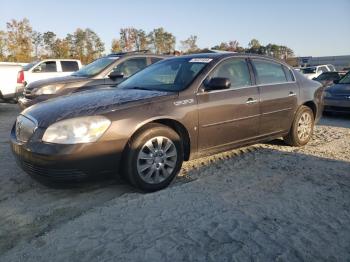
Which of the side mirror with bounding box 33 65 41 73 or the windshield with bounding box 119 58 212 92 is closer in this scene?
the windshield with bounding box 119 58 212 92

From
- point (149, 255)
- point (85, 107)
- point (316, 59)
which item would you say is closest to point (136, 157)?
point (85, 107)

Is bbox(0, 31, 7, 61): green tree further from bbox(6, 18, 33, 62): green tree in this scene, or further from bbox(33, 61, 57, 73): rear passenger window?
bbox(33, 61, 57, 73): rear passenger window

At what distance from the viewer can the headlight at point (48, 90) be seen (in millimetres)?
8414

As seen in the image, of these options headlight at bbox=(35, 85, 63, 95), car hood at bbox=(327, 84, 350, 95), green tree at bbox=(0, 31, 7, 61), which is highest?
green tree at bbox=(0, 31, 7, 61)

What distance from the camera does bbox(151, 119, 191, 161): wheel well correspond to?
441 cm

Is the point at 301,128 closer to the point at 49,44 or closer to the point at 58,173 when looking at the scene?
the point at 58,173

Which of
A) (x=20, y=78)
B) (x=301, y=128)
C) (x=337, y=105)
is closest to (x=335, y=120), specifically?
(x=337, y=105)

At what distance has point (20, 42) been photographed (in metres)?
37.6

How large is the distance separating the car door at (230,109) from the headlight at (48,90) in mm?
4625

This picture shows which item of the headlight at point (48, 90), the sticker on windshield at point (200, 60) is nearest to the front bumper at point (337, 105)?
the sticker on windshield at point (200, 60)

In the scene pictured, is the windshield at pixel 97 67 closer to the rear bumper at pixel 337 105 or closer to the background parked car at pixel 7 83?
the background parked car at pixel 7 83

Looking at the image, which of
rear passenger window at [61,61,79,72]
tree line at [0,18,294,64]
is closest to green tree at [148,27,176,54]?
tree line at [0,18,294,64]

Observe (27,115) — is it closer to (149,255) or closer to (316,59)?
(149,255)

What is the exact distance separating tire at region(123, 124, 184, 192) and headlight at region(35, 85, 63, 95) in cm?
488
